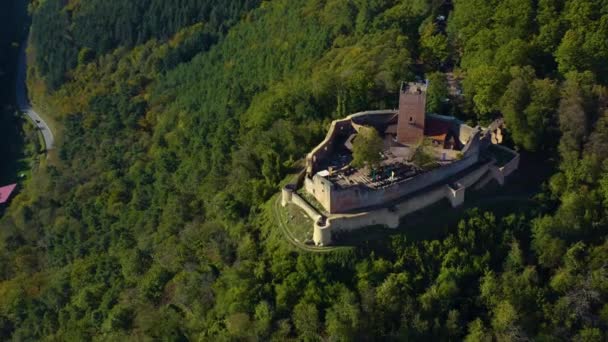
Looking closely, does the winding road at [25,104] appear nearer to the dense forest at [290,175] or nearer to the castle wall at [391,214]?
the dense forest at [290,175]

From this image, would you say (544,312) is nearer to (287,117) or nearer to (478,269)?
(478,269)

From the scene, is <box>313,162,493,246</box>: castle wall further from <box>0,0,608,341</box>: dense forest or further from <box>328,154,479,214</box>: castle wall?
<box>0,0,608,341</box>: dense forest

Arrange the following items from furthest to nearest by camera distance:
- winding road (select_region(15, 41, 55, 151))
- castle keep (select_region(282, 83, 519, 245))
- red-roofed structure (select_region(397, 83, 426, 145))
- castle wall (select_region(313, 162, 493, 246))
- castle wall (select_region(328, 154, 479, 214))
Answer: winding road (select_region(15, 41, 55, 151)) < red-roofed structure (select_region(397, 83, 426, 145)) < castle keep (select_region(282, 83, 519, 245)) < castle wall (select_region(328, 154, 479, 214)) < castle wall (select_region(313, 162, 493, 246))

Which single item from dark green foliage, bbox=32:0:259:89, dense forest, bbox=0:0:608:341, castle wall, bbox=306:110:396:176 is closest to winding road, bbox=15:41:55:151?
dark green foliage, bbox=32:0:259:89

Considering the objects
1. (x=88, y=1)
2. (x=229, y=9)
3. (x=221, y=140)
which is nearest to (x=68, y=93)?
(x=88, y=1)

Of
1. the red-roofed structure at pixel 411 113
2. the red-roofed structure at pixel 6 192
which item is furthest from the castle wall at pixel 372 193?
the red-roofed structure at pixel 6 192
